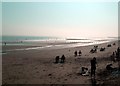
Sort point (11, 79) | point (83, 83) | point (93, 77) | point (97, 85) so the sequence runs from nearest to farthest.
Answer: point (97, 85)
point (83, 83)
point (93, 77)
point (11, 79)

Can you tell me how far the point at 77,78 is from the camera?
1752cm

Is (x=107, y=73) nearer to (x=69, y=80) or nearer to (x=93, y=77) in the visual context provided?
(x=93, y=77)

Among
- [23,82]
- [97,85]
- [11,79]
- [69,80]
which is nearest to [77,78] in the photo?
[69,80]

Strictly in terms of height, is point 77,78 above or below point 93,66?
below

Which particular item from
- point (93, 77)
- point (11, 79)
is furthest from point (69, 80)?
point (11, 79)

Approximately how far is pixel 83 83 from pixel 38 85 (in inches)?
147

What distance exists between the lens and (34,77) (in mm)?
19141

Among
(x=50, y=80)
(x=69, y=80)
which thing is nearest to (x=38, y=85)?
(x=50, y=80)

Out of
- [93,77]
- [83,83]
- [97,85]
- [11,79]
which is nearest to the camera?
[97,85]

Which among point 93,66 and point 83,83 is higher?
point 93,66

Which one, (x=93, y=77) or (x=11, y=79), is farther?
(x=11, y=79)

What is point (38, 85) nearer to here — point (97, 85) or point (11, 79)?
point (11, 79)

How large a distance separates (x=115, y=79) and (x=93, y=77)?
2365mm

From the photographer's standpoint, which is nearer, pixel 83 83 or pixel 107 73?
pixel 83 83
